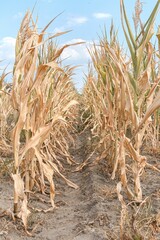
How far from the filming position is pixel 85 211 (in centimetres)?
284


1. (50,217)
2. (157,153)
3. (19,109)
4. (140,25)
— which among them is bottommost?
(50,217)

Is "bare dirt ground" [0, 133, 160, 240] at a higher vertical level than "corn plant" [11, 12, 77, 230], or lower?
lower

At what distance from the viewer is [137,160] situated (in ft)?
8.47

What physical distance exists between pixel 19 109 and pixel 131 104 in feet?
2.35

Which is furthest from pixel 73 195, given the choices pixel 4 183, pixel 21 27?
pixel 21 27

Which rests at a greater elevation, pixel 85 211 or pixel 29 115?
pixel 29 115

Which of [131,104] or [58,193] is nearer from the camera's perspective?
[131,104]

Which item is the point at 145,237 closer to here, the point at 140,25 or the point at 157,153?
the point at 140,25

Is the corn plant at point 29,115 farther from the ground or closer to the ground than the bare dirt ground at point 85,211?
farther from the ground

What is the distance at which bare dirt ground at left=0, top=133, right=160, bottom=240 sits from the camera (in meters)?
2.35

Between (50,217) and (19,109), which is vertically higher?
(19,109)

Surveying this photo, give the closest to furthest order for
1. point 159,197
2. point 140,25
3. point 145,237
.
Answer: point 145,237 → point 140,25 → point 159,197

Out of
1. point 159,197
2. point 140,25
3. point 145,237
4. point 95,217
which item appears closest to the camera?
point 145,237

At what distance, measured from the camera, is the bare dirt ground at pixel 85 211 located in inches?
92.6
